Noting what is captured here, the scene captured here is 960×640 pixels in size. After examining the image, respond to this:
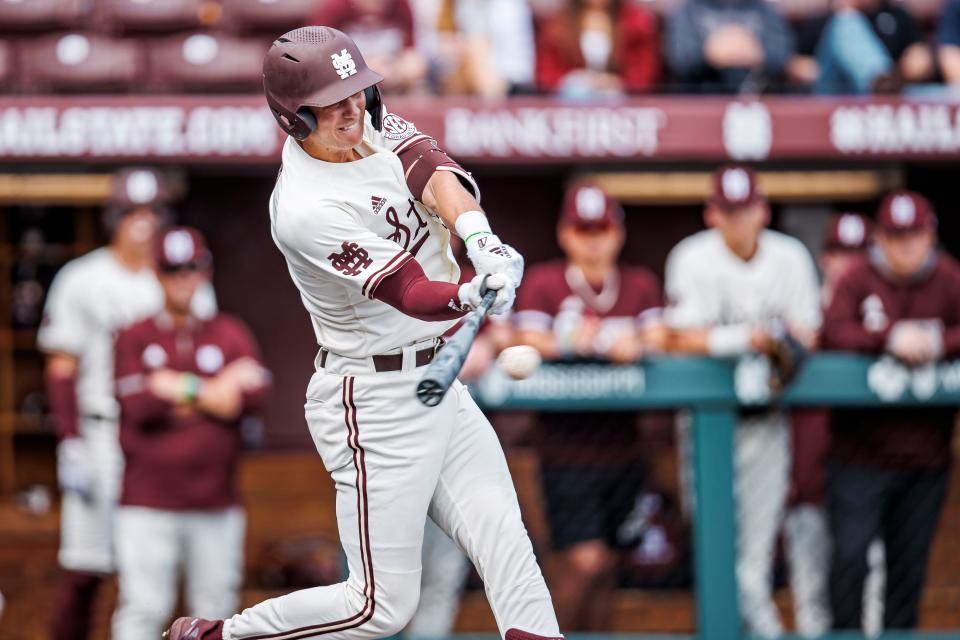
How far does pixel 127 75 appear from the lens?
22.0 feet

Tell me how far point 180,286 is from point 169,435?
52 centimetres

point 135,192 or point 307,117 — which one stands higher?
point 307,117

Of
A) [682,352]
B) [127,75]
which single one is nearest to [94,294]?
[127,75]

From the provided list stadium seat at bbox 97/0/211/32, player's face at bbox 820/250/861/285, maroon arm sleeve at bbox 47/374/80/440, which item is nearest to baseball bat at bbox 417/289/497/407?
maroon arm sleeve at bbox 47/374/80/440

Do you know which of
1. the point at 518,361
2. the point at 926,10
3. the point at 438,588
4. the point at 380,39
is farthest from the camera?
the point at 926,10

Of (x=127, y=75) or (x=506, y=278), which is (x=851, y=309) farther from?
(x=127, y=75)

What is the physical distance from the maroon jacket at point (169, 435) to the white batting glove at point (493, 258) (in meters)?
2.21

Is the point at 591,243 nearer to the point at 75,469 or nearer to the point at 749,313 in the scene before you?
the point at 749,313

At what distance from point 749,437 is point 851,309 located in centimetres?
53

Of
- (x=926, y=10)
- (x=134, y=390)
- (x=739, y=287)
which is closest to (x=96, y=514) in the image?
(x=134, y=390)

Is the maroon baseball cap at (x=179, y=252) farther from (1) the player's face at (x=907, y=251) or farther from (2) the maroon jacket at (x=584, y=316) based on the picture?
(1) the player's face at (x=907, y=251)

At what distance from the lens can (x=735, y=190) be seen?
5086 millimetres

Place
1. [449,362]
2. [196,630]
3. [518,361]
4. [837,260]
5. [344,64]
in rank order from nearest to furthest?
[449,362] < [518,361] < [344,64] < [196,630] < [837,260]

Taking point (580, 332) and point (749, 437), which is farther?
point (749, 437)
